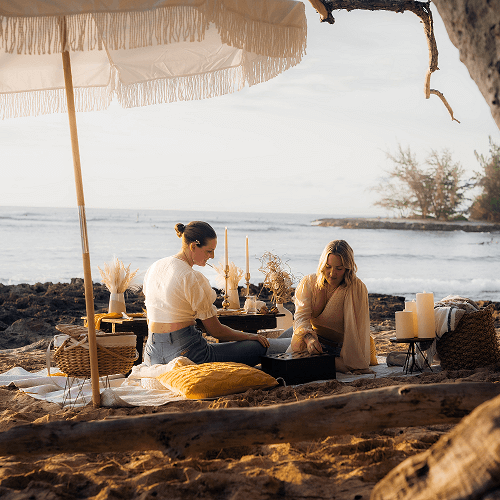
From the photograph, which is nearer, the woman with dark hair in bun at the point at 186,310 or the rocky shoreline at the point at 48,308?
the woman with dark hair in bun at the point at 186,310

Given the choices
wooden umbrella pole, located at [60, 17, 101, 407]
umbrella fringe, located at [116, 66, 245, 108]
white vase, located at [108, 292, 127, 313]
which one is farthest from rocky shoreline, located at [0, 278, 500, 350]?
wooden umbrella pole, located at [60, 17, 101, 407]

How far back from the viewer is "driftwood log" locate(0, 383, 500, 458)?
1692mm

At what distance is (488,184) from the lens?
1856 centimetres

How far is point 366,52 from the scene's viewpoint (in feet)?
70.3

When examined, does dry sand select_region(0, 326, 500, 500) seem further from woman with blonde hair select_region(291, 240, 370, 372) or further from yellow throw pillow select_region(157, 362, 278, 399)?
woman with blonde hair select_region(291, 240, 370, 372)

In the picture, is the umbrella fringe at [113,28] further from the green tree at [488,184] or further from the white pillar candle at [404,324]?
the green tree at [488,184]

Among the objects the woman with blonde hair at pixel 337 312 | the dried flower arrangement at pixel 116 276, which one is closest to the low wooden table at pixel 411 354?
the woman with blonde hair at pixel 337 312

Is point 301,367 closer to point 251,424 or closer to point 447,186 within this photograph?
point 251,424

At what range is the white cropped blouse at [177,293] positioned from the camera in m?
3.61

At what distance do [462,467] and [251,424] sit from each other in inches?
28.6

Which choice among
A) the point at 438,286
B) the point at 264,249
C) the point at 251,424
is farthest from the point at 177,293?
the point at 264,249

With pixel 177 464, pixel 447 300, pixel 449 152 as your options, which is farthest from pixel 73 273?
pixel 177 464

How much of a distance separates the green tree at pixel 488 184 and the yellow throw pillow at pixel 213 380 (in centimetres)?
1751

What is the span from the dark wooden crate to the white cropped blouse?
1.93 ft
